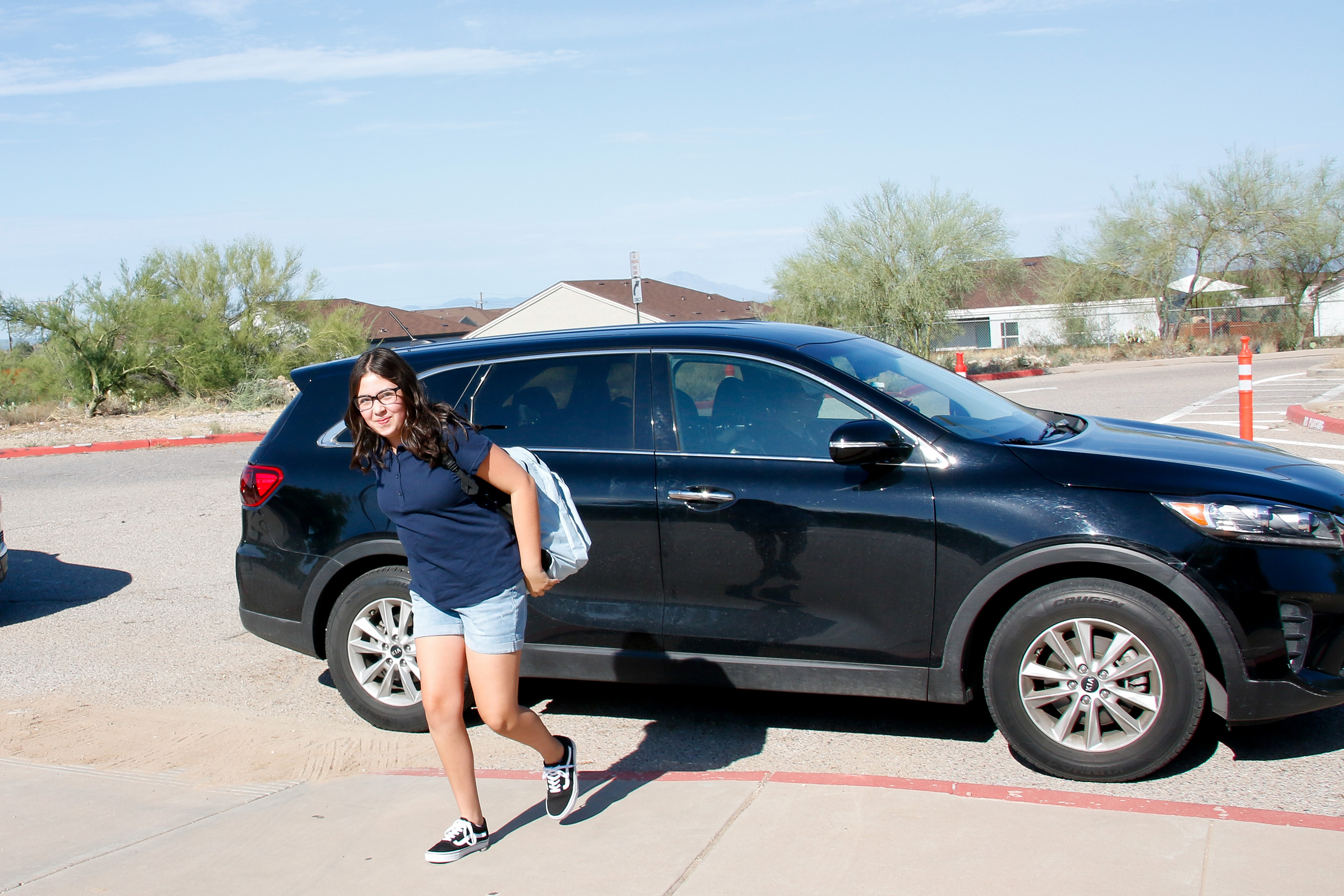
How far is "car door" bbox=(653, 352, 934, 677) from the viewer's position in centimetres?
430

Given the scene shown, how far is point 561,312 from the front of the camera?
64.5m

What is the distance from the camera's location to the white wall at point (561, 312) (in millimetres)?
62156

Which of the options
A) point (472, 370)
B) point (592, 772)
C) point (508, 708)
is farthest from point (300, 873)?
point (472, 370)

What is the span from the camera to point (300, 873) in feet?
12.0

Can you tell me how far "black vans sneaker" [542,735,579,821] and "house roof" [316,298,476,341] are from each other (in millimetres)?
53215

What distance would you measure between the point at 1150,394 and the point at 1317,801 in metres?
18.1

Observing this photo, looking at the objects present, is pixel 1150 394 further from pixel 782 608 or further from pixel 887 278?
pixel 782 608

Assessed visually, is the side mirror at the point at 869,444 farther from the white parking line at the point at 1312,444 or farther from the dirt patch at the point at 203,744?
the white parking line at the point at 1312,444

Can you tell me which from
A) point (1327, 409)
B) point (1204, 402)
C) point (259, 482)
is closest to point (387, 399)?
point (259, 482)

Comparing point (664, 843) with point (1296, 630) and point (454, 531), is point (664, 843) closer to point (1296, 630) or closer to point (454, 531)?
point (454, 531)

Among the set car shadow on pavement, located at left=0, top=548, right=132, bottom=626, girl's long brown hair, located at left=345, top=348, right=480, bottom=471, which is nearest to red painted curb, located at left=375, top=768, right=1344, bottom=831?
girl's long brown hair, located at left=345, top=348, right=480, bottom=471

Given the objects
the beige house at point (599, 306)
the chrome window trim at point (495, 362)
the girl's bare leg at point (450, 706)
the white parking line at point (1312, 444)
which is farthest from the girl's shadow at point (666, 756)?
the beige house at point (599, 306)

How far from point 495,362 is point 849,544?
1.87m

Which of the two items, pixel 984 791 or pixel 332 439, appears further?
pixel 332 439
